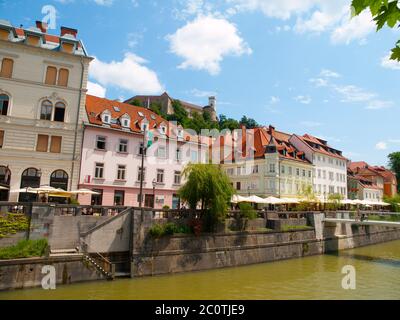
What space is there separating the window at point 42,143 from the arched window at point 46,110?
167 cm

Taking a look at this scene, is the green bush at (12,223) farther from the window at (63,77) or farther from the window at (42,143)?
the window at (63,77)

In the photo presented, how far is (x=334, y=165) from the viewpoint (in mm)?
59875

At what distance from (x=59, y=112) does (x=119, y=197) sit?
998cm

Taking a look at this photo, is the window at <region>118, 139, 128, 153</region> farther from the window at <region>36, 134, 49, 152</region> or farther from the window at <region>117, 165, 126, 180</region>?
the window at <region>36, 134, 49, 152</region>

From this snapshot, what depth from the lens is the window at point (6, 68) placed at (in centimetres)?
2702

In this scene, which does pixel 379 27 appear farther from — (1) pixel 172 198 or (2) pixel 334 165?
(2) pixel 334 165

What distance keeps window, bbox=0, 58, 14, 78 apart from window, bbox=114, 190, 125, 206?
46.4 feet

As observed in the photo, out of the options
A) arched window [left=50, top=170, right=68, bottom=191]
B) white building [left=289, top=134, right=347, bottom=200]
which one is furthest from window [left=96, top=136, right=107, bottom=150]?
white building [left=289, top=134, right=347, bottom=200]

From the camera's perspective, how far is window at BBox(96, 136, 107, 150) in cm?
3083

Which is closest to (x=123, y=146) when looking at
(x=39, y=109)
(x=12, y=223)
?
(x=39, y=109)

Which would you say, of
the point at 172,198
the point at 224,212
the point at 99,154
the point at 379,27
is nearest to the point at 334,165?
the point at 172,198

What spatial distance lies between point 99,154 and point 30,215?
1232cm

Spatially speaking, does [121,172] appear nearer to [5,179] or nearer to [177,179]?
[177,179]

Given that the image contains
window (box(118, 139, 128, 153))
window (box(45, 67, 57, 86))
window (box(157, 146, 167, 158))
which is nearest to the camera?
window (box(45, 67, 57, 86))
